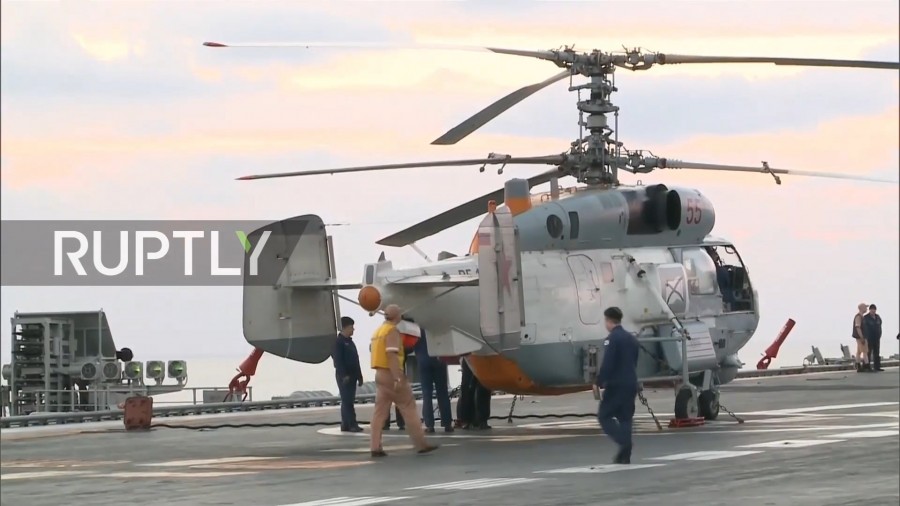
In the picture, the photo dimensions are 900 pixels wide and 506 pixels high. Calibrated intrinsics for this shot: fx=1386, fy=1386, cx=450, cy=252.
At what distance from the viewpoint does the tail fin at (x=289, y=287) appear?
1844cm

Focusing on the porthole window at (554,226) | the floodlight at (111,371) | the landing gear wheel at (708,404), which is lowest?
the landing gear wheel at (708,404)

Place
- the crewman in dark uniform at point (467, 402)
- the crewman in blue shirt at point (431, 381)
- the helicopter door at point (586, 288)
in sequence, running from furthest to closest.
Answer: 1. the crewman in dark uniform at point (467, 402)
2. the crewman in blue shirt at point (431, 381)
3. the helicopter door at point (586, 288)

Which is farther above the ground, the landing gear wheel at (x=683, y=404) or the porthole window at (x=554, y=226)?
the porthole window at (x=554, y=226)

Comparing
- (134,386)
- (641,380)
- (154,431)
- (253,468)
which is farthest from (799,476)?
(134,386)

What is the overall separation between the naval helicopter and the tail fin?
0.02 m

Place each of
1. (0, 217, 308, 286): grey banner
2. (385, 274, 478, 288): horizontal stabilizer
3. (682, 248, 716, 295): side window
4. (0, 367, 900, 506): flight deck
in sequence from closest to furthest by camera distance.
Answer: (0, 217, 308, 286): grey banner, (0, 367, 900, 506): flight deck, (385, 274, 478, 288): horizontal stabilizer, (682, 248, 716, 295): side window

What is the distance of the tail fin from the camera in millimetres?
18438

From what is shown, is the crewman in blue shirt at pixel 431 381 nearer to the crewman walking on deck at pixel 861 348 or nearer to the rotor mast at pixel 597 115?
the rotor mast at pixel 597 115

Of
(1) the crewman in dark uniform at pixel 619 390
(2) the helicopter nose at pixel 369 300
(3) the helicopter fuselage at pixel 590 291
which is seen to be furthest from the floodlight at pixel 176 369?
(1) the crewman in dark uniform at pixel 619 390

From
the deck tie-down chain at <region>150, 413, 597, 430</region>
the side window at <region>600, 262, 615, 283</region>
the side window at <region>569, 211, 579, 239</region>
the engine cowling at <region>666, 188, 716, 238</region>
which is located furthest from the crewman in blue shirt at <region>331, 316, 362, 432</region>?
the engine cowling at <region>666, 188, 716, 238</region>

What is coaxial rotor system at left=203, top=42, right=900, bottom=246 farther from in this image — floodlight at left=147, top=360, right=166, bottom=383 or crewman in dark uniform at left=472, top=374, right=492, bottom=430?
floodlight at left=147, top=360, right=166, bottom=383

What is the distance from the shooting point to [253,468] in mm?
14719

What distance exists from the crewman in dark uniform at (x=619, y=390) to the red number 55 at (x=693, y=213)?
698 centimetres

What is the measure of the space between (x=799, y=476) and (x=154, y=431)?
12049mm
